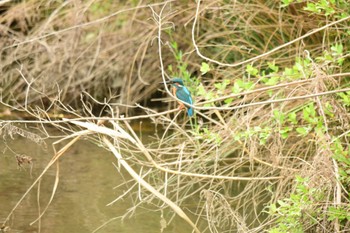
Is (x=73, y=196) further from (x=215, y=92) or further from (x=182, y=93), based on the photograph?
(x=182, y=93)

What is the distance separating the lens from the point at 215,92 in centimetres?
497

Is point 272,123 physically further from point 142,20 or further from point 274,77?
point 142,20

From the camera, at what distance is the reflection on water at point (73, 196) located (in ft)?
15.0

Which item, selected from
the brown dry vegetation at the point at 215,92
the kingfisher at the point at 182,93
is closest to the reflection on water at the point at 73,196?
the brown dry vegetation at the point at 215,92

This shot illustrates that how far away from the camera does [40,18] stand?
23.6 ft

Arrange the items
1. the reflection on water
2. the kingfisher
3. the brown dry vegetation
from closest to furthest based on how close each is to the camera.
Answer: the brown dry vegetation < the kingfisher < the reflection on water

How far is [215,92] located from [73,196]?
1.05 metres

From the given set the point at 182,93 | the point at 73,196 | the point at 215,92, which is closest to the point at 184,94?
the point at 182,93

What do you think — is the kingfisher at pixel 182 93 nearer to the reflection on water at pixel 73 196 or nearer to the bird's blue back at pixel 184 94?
the bird's blue back at pixel 184 94

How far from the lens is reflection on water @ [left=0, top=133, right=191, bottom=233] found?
180 inches

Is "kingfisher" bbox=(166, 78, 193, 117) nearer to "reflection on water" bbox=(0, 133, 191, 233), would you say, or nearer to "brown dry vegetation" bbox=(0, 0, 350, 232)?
"brown dry vegetation" bbox=(0, 0, 350, 232)

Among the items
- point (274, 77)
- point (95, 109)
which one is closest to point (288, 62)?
point (274, 77)

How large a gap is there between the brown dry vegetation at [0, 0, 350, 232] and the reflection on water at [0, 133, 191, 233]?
0.70 ft

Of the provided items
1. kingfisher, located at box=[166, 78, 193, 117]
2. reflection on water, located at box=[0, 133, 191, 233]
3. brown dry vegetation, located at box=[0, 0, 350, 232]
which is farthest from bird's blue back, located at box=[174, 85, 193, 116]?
reflection on water, located at box=[0, 133, 191, 233]
